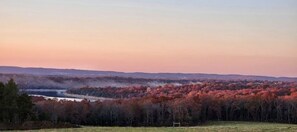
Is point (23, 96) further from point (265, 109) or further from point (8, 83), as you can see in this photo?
point (265, 109)

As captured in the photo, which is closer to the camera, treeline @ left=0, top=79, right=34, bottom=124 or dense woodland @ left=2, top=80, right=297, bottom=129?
treeline @ left=0, top=79, right=34, bottom=124

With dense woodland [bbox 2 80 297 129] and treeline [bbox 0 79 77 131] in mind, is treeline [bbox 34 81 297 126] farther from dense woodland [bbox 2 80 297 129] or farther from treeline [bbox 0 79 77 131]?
treeline [bbox 0 79 77 131]

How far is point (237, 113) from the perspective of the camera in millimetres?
116000

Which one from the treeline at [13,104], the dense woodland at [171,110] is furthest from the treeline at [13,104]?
the dense woodland at [171,110]

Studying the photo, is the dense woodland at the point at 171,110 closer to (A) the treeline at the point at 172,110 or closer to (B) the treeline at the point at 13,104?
(A) the treeline at the point at 172,110

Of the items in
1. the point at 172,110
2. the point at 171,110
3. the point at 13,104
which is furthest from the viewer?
the point at 171,110

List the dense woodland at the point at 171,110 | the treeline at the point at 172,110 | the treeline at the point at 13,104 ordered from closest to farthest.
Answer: the treeline at the point at 13,104 < the dense woodland at the point at 171,110 < the treeline at the point at 172,110

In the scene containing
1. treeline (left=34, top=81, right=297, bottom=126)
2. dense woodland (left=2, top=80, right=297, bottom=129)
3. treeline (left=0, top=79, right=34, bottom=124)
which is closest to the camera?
treeline (left=0, top=79, right=34, bottom=124)

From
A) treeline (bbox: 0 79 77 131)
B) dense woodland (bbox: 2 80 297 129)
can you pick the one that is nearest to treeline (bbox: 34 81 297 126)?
dense woodland (bbox: 2 80 297 129)

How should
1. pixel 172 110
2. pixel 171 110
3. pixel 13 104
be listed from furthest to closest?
pixel 171 110, pixel 172 110, pixel 13 104

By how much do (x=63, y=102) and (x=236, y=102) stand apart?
3864cm

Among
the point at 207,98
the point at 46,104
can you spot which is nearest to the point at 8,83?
the point at 46,104

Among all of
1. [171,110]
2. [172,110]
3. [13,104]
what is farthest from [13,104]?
[171,110]

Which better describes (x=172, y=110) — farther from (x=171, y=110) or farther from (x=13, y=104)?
(x=13, y=104)
